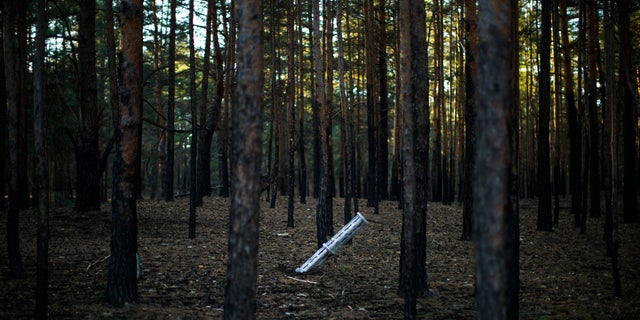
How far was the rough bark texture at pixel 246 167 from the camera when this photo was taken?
4199 mm

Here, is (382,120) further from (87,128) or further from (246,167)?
(246,167)

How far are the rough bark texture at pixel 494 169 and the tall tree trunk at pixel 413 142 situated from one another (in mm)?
2376

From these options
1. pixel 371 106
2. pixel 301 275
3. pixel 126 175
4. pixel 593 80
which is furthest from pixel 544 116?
pixel 126 175

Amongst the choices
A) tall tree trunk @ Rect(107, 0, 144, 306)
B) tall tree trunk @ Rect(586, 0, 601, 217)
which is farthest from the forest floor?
tall tree trunk @ Rect(586, 0, 601, 217)

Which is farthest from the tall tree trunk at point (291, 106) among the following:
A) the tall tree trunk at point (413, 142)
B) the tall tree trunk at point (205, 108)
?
the tall tree trunk at point (413, 142)

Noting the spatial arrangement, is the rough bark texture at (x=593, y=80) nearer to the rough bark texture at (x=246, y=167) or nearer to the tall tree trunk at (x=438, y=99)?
the tall tree trunk at (x=438, y=99)

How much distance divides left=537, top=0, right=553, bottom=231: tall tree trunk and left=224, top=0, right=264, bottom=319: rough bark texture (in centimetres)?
1067

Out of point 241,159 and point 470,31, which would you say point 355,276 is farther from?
point 470,31

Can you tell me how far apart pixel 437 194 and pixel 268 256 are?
17502 mm

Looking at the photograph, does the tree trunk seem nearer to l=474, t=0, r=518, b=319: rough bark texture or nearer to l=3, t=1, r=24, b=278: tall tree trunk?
l=3, t=1, r=24, b=278: tall tree trunk

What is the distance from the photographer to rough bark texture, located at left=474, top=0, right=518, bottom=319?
3.16 m

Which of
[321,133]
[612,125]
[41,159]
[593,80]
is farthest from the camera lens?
[593,80]

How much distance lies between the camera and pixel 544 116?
1328cm

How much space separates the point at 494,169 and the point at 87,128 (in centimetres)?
1252
